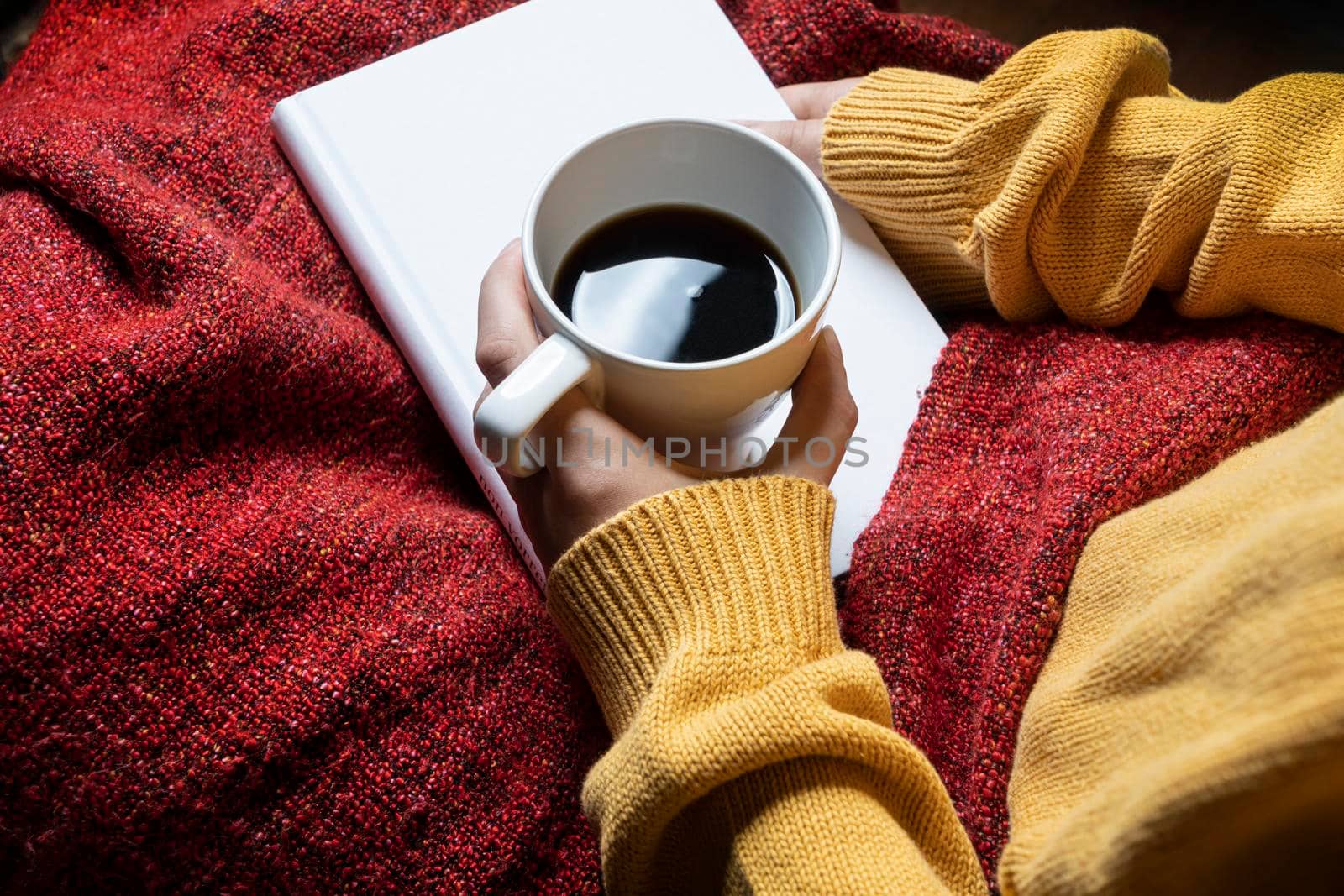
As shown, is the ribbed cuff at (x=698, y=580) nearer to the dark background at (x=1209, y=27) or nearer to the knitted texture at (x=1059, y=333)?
the knitted texture at (x=1059, y=333)

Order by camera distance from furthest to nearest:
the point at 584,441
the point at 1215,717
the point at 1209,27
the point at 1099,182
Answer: the point at 1209,27 < the point at 1099,182 < the point at 584,441 < the point at 1215,717

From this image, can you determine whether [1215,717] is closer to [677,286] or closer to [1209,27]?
[677,286]

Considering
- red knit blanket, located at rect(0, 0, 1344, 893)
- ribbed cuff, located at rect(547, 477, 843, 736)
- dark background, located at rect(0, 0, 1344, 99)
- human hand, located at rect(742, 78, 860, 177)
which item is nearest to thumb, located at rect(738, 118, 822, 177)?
human hand, located at rect(742, 78, 860, 177)

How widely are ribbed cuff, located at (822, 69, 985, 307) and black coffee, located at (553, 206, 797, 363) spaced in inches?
5.9

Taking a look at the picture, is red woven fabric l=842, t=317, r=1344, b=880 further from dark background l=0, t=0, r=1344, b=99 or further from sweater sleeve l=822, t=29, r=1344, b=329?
dark background l=0, t=0, r=1344, b=99

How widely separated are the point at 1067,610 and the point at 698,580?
0.19 m

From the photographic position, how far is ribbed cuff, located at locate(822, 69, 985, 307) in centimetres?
59

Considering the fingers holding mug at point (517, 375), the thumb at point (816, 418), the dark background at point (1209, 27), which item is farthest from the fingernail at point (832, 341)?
the dark background at point (1209, 27)

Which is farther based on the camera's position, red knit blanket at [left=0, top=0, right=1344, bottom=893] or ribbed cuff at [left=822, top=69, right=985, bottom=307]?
ribbed cuff at [left=822, top=69, right=985, bottom=307]

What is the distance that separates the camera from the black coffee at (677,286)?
48cm

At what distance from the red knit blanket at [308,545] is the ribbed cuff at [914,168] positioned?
2.3 inches

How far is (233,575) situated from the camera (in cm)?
49

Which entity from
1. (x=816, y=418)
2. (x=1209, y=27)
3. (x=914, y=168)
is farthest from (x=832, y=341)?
(x=1209, y=27)

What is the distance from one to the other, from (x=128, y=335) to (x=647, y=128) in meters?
0.27
